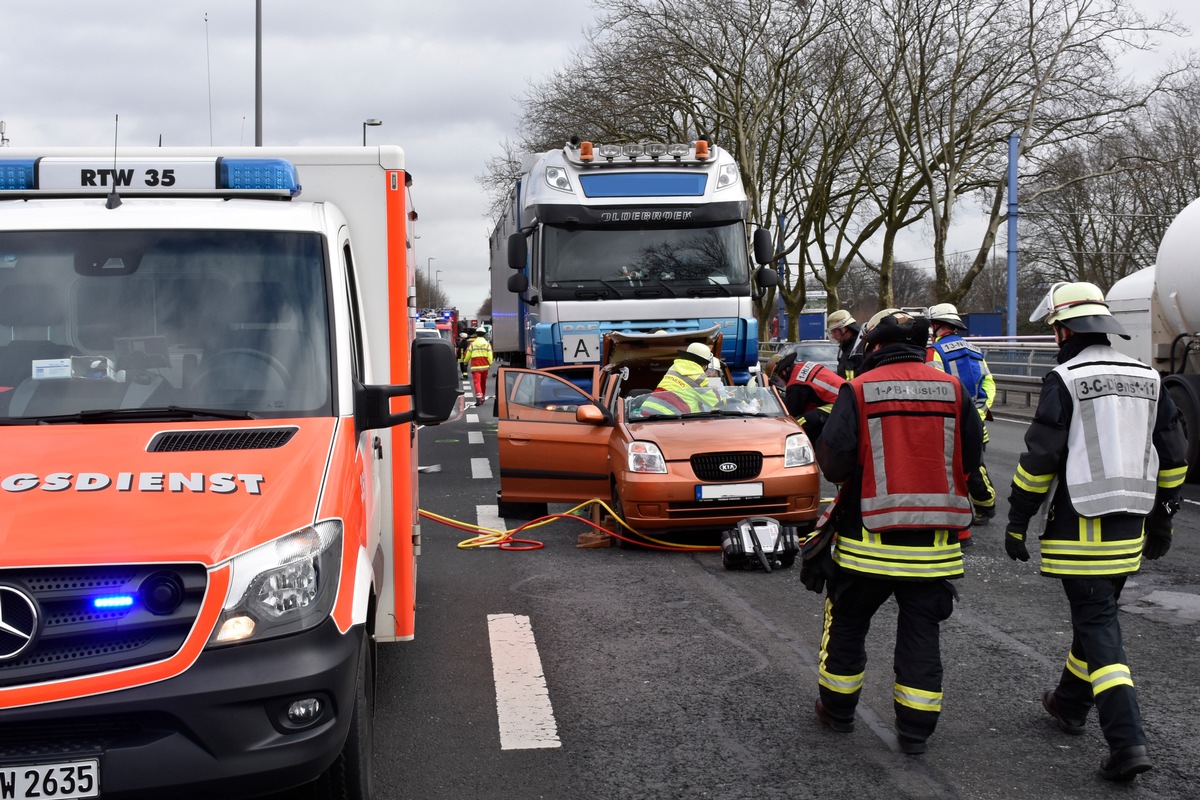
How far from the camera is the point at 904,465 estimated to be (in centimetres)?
505

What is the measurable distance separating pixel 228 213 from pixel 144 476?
136 cm

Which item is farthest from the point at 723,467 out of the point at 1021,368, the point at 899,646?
the point at 1021,368

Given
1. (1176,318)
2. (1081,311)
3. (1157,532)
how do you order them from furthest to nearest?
(1176,318) < (1157,532) < (1081,311)

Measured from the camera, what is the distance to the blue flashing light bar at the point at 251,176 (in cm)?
497

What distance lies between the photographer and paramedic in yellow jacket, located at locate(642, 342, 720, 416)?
411 inches

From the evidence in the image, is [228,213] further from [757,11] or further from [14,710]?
[757,11]

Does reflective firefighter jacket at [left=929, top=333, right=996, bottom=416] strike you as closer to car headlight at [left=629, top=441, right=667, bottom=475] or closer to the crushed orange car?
the crushed orange car

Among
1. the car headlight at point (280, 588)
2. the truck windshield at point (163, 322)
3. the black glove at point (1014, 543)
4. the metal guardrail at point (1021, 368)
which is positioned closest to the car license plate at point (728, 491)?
the black glove at point (1014, 543)

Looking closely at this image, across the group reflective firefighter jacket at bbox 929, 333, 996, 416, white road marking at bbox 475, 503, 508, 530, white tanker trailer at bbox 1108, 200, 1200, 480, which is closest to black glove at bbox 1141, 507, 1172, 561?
reflective firefighter jacket at bbox 929, 333, 996, 416

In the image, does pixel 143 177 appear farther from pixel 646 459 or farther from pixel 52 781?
pixel 646 459

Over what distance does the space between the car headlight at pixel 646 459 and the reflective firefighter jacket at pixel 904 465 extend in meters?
4.49

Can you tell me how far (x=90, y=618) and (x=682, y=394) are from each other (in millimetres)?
7425

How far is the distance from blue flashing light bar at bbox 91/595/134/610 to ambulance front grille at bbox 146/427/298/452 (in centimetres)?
67

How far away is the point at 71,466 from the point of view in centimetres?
385
